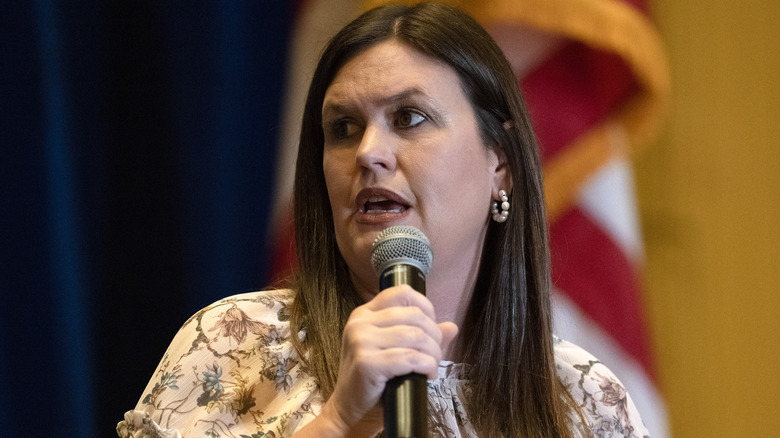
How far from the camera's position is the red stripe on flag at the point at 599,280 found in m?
2.03

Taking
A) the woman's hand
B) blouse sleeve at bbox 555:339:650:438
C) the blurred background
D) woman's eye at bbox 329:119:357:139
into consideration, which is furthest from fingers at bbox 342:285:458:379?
the blurred background

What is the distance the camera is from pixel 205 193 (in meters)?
1.94

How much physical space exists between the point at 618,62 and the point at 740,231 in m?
0.70

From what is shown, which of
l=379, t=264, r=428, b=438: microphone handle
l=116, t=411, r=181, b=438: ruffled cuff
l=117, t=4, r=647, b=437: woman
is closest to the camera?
l=379, t=264, r=428, b=438: microphone handle

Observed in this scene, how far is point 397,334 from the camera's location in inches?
38.4

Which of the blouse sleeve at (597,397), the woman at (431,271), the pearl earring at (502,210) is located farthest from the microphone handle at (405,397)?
the blouse sleeve at (597,397)

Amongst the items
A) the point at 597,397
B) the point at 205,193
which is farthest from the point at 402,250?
the point at 205,193

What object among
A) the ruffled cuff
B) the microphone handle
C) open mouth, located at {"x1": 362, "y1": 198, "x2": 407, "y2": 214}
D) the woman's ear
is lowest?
the ruffled cuff

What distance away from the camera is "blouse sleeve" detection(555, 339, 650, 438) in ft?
5.24

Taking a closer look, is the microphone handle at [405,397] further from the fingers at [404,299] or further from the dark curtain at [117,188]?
the dark curtain at [117,188]

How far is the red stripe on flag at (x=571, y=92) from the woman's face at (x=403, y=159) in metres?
0.49

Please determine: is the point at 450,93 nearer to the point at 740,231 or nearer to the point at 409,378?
the point at 409,378

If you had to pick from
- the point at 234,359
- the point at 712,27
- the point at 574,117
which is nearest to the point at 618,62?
the point at 574,117

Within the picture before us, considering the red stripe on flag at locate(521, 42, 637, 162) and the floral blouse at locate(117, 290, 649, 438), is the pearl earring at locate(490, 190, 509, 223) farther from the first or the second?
the red stripe on flag at locate(521, 42, 637, 162)
